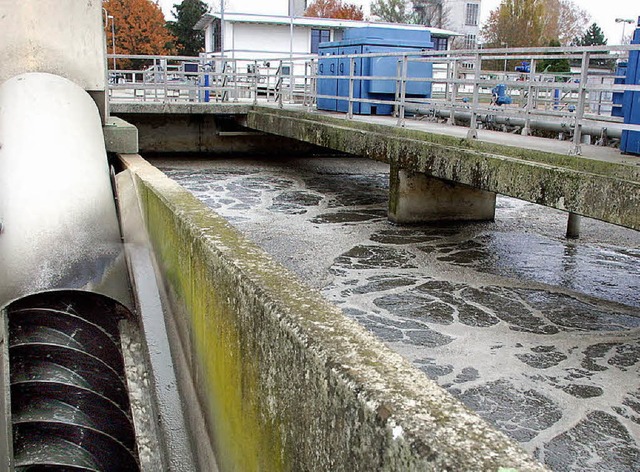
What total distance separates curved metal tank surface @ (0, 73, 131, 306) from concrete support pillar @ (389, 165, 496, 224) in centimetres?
548

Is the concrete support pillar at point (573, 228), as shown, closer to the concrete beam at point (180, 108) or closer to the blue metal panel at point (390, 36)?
the blue metal panel at point (390, 36)

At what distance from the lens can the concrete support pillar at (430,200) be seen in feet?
37.5

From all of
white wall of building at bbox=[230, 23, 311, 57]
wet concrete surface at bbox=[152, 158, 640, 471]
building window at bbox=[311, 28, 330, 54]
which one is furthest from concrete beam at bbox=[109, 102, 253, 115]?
building window at bbox=[311, 28, 330, 54]

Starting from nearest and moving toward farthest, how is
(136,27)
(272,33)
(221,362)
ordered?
(221,362)
(272,33)
(136,27)

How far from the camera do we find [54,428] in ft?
14.5

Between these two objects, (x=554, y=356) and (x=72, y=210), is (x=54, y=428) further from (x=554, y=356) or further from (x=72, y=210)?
(x=554, y=356)

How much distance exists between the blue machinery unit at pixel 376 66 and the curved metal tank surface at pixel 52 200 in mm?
7034

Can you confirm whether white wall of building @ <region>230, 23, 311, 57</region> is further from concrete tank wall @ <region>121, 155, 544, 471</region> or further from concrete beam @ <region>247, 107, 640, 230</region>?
concrete tank wall @ <region>121, 155, 544, 471</region>

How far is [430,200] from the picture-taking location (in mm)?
11633

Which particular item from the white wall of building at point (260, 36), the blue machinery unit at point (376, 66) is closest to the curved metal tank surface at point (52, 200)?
the blue machinery unit at point (376, 66)

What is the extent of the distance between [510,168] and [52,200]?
4.38 m

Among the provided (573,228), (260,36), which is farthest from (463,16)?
(573,228)

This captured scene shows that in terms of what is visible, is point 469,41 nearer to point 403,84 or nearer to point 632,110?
point 403,84

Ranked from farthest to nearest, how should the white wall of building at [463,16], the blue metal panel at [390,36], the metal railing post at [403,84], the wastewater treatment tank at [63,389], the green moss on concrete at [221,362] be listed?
the white wall of building at [463,16], the blue metal panel at [390,36], the metal railing post at [403,84], the wastewater treatment tank at [63,389], the green moss on concrete at [221,362]
